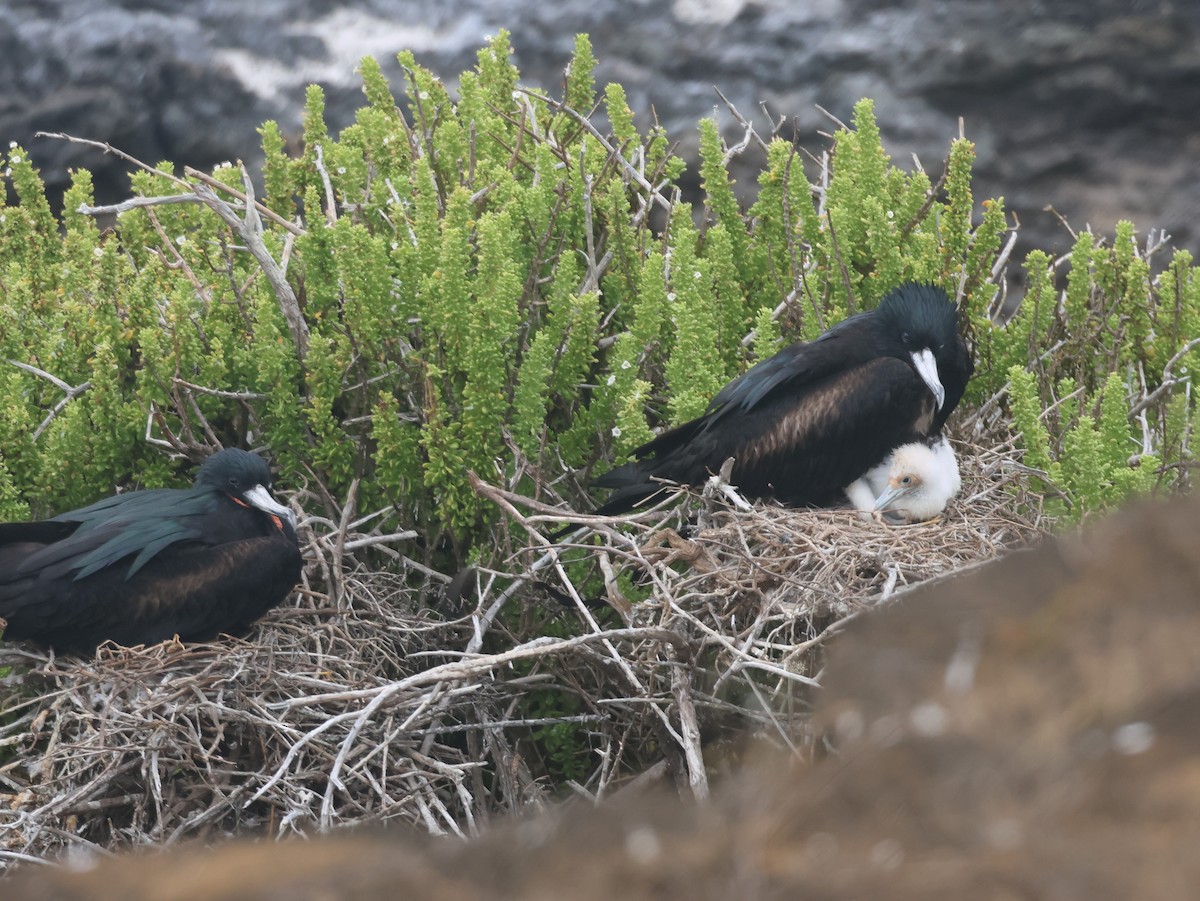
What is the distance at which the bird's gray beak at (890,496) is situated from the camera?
11.5 feet

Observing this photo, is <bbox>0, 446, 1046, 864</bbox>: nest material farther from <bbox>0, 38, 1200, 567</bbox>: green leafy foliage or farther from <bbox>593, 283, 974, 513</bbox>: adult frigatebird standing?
<bbox>0, 38, 1200, 567</bbox>: green leafy foliage

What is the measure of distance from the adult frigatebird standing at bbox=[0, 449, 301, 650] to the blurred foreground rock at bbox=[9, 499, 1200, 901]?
253 cm

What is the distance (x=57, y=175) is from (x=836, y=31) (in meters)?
3.26

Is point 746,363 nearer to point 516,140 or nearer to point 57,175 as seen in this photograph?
point 516,140

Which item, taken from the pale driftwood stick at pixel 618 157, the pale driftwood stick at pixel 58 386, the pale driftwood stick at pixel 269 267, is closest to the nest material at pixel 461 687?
the pale driftwood stick at pixel 269 267

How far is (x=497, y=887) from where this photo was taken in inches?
34.5

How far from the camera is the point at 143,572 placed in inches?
136

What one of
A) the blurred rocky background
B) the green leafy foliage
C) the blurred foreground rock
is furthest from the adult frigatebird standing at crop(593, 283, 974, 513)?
the blurred foreground rock

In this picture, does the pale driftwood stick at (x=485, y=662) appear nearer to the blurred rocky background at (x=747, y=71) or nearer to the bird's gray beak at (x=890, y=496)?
the bird's gray beak at (x=890, y=496)

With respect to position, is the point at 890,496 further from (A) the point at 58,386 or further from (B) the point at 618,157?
(A) the point at 58,386

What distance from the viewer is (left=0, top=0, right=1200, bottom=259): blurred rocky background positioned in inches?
230

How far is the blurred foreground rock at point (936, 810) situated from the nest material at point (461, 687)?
5.40 ft

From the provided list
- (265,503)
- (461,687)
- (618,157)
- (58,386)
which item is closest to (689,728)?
(461,687)

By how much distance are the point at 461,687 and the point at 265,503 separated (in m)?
0.70
